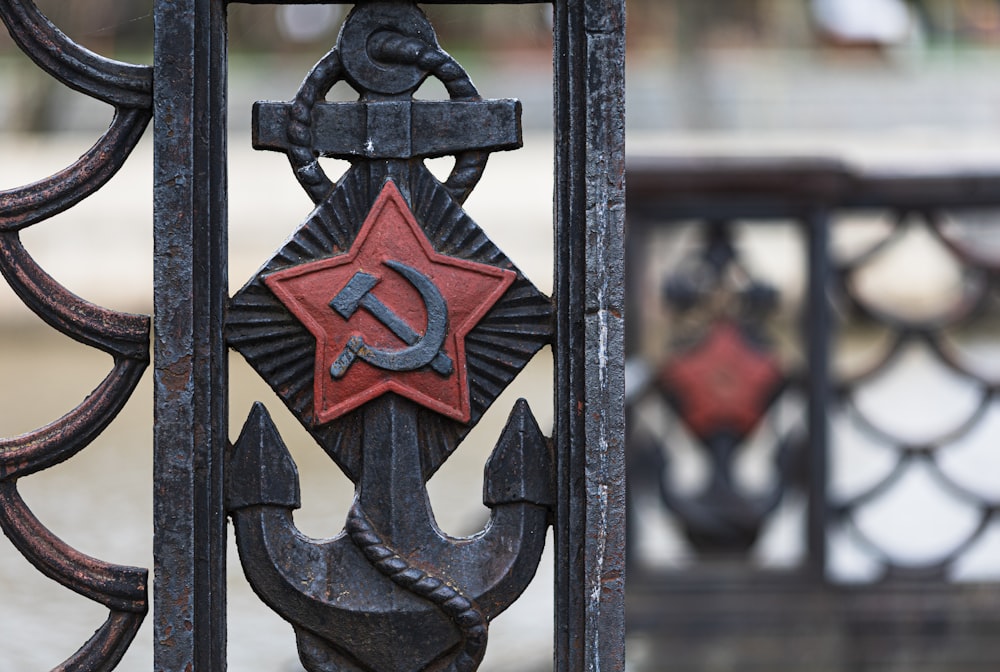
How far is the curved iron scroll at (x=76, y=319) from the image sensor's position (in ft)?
2.67

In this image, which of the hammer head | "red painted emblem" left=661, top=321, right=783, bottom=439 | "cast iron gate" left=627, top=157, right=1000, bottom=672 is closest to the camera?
the hammer head

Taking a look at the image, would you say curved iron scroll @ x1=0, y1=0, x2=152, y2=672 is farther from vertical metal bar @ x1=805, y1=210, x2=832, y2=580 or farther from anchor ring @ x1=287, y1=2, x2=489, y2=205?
vertical metal bar @ x1=805, y1=210, x2=832, y2=580

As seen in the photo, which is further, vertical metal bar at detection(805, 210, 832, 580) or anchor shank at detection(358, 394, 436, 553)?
vertical metal bar at detection(805, 210, 832, 580)

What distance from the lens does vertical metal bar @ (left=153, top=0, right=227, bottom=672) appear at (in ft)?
2.61

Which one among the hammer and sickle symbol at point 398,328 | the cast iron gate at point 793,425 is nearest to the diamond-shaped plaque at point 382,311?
the hammer and sickle symbol at point 398,328

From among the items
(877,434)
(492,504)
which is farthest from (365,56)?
(877,434)

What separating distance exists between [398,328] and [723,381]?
1.64 metres

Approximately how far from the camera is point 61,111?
30.8ft

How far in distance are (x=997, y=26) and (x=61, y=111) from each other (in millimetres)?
7867

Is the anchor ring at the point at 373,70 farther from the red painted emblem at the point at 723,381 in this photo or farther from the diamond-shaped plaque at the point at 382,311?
the red painted emblem at the point at 723,381

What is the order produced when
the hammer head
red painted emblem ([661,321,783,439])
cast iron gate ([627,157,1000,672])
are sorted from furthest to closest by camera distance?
red painted emblem ([661,321,783,439]) < cast iron gate ([627,157,1000,672]) < the hammer head

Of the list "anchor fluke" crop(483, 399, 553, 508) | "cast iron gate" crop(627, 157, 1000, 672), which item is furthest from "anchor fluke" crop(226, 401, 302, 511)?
"cast iron gate" crop(627, 157, 1000, 672)

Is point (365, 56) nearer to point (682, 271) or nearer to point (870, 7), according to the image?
point (682, 271)

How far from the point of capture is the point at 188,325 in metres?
0.80
